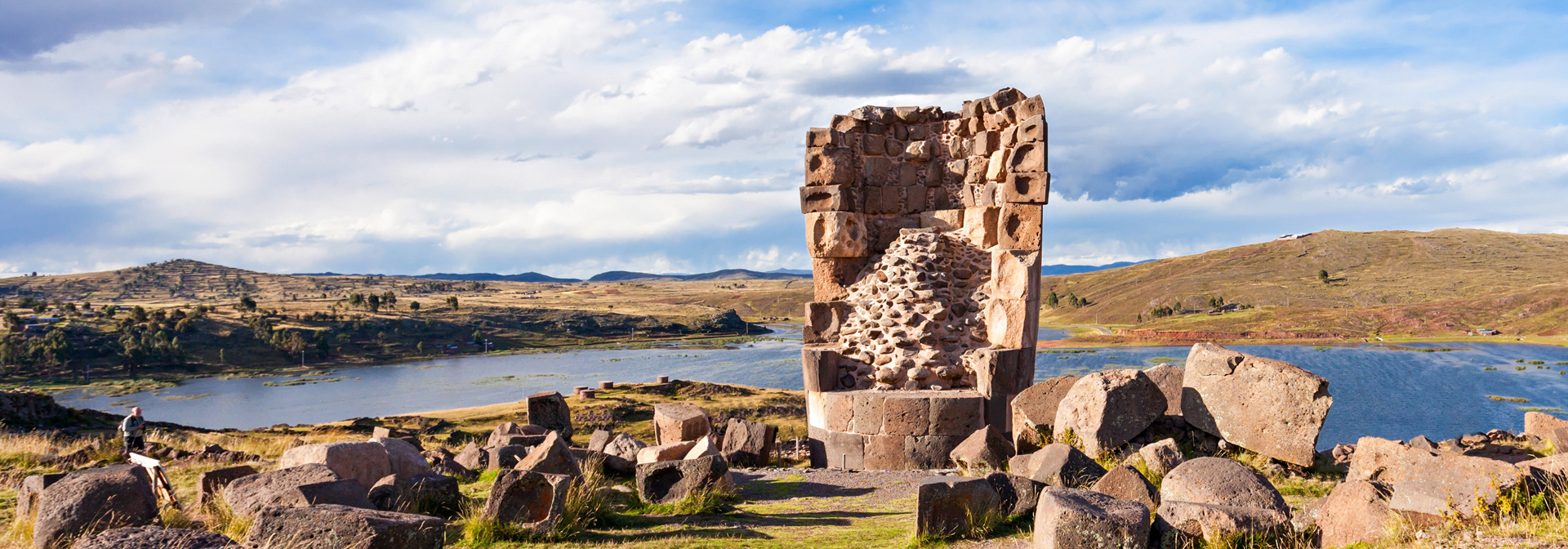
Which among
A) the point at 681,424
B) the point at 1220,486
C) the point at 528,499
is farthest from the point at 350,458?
the point at 1220,486

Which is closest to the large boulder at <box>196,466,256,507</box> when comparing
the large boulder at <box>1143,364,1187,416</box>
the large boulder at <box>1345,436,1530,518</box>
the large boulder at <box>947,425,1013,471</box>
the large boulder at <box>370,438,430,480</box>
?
the large boulder at <box>370,438,430,480</box>

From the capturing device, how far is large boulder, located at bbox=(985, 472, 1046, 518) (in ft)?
20.7

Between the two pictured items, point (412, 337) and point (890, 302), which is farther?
point (412, 337)

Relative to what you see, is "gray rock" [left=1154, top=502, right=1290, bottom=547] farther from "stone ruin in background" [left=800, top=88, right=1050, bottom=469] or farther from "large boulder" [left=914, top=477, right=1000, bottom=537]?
"stone ruin in background" [left=800, top=88, right=1050, bottom=469]

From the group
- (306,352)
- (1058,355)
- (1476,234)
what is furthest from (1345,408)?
(1476,234)

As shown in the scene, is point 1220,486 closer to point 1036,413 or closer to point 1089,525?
point 1089,525

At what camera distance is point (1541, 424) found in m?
13.0

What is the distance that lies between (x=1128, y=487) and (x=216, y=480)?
278 inches

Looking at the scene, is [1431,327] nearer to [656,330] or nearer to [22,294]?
[656,330]

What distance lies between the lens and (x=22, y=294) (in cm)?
11994

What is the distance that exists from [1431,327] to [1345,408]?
1891 inches

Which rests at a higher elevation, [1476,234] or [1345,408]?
[1476,234]

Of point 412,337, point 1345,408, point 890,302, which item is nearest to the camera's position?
point 890,302

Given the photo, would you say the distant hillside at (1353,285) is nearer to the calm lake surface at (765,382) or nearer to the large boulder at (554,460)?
the calm lake surface at (765,382)
